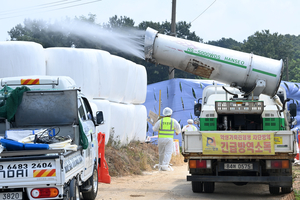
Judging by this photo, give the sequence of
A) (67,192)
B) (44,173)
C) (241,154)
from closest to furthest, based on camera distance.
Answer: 1. (44,173)
2. (67,192)
3. (241,154)

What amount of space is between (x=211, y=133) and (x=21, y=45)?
535 centimetres

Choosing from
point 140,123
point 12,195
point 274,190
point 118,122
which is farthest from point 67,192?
point 140,123

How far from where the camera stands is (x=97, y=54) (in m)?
12.2

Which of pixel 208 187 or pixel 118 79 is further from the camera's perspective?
pixel 118 79

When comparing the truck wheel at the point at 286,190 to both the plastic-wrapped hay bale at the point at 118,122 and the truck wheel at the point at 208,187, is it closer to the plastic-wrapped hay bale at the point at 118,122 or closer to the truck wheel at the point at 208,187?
the truck wheel at the point at 208,187

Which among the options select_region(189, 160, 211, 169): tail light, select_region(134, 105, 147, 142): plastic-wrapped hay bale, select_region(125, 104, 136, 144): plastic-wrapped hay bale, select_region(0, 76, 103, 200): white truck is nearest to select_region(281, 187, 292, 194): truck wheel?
select_region(189, 160, 211, 169): tail light

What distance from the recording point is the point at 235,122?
9.83 metres

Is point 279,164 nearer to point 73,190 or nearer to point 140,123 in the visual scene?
point 73,190

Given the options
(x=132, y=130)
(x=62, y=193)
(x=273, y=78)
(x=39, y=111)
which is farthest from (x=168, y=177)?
(x=62, y=193)

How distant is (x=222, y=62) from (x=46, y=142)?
5.17 meters

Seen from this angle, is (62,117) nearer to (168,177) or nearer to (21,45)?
(21,45)

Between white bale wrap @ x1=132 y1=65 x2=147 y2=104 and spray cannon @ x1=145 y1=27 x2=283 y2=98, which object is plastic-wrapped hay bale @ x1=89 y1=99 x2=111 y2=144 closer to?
spray cannon @ x1=145 y1=27 x2=283 y2=98

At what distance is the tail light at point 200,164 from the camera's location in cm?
862

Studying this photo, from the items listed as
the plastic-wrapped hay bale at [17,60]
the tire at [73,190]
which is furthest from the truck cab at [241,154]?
the plastic-wrapped hay bale at [17,60]
